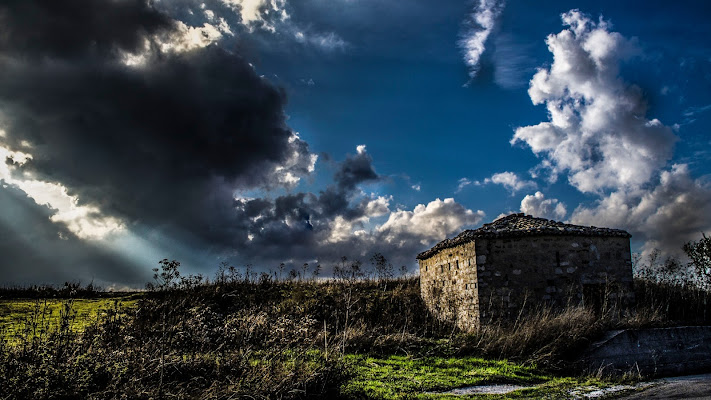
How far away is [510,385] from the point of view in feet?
32.2

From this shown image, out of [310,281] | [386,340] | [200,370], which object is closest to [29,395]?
[200,370]

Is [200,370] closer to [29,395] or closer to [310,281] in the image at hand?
[29,395]

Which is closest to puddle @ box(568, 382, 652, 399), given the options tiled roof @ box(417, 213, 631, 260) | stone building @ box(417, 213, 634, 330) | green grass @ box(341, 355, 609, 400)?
green grass @ box(341, 355, 609, 400)

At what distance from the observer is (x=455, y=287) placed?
1717 cm

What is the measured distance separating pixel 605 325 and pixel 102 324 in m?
13.1

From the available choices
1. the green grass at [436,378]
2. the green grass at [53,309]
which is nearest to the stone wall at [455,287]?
the green grass at [436,378]

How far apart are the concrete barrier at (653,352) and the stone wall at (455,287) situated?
3.79m

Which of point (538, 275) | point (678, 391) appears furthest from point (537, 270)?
point (678, 391)

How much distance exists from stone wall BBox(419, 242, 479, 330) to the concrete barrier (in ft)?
12.4

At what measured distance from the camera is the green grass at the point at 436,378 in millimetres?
8242

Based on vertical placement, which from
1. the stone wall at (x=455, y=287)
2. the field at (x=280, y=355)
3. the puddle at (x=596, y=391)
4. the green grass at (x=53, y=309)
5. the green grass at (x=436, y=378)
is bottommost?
the puddle at (x=596, y=391)

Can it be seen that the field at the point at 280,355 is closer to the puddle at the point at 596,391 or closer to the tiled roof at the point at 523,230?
the puddle at the point at 596,391

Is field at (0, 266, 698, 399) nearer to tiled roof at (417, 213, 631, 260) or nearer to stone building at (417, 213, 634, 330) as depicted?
stone building at (417, 213, 634, 330)

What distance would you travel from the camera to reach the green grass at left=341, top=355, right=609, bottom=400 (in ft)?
27.0
